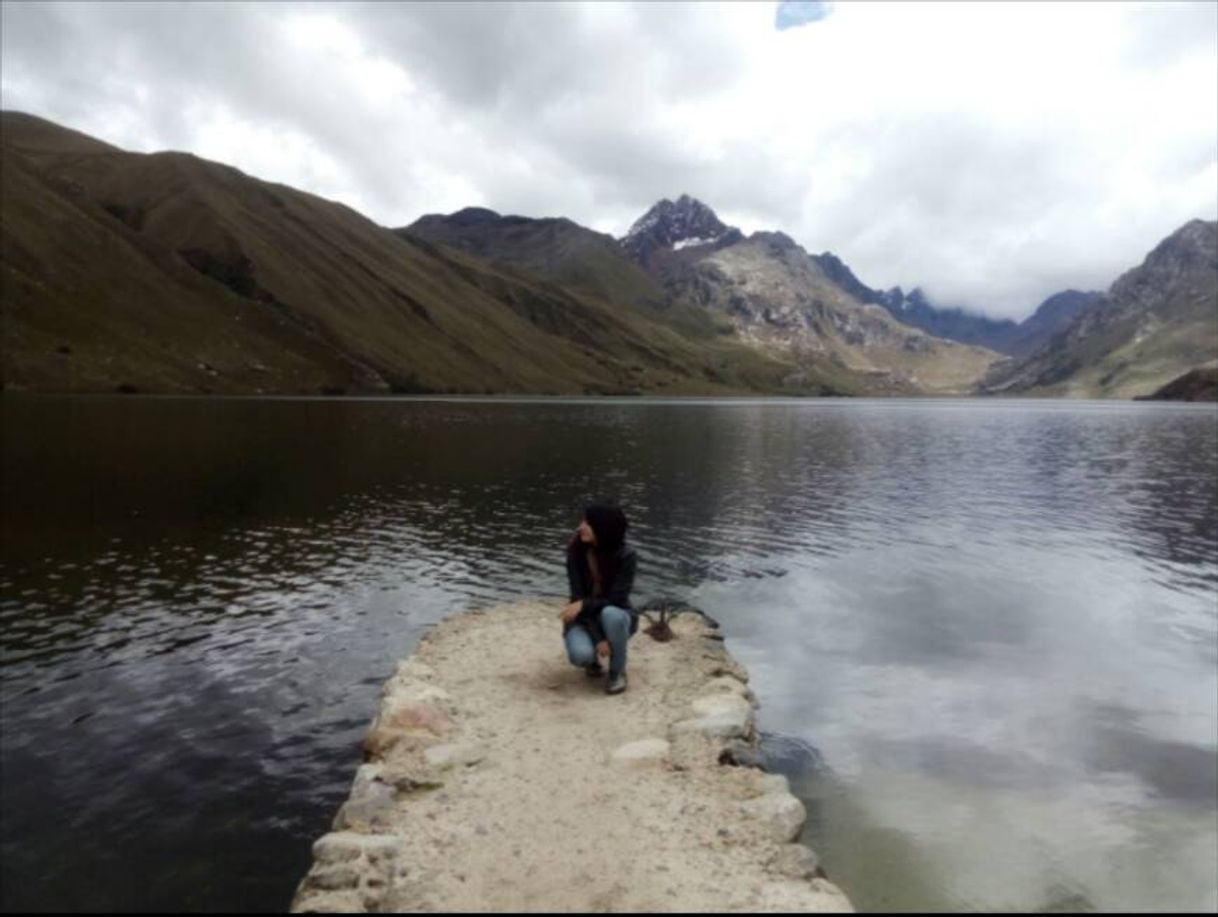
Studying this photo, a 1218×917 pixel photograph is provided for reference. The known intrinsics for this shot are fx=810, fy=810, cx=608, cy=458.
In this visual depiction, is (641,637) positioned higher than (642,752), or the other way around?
(642,752)

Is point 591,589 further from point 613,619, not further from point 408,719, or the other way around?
point 408,719

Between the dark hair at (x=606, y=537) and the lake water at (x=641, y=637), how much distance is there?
473 centimetres

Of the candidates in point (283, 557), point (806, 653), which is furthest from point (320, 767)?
point (283, 557)

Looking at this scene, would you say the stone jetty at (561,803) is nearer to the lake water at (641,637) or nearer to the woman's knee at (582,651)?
the woman's knee at (582,651)

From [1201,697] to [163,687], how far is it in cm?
Answer: 2998

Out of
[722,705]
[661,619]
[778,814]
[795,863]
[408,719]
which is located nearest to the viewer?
[795,863]

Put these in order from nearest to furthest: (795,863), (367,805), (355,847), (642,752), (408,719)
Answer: (795,863)
(355,847)
(367,805)
(642,752)
(408,719)

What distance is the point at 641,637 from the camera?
23859mm

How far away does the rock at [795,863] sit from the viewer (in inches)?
481

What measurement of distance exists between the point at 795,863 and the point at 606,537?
802 cm

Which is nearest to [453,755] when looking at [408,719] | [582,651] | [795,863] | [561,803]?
[408,719]

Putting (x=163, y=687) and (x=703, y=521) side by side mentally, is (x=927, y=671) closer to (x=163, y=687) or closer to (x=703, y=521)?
(x=163, y=687)

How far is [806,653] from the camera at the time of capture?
27719 mm

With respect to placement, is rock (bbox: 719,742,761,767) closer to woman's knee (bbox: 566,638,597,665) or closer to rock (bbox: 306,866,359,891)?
woman's knee (bbox: 566,638,597,665)
